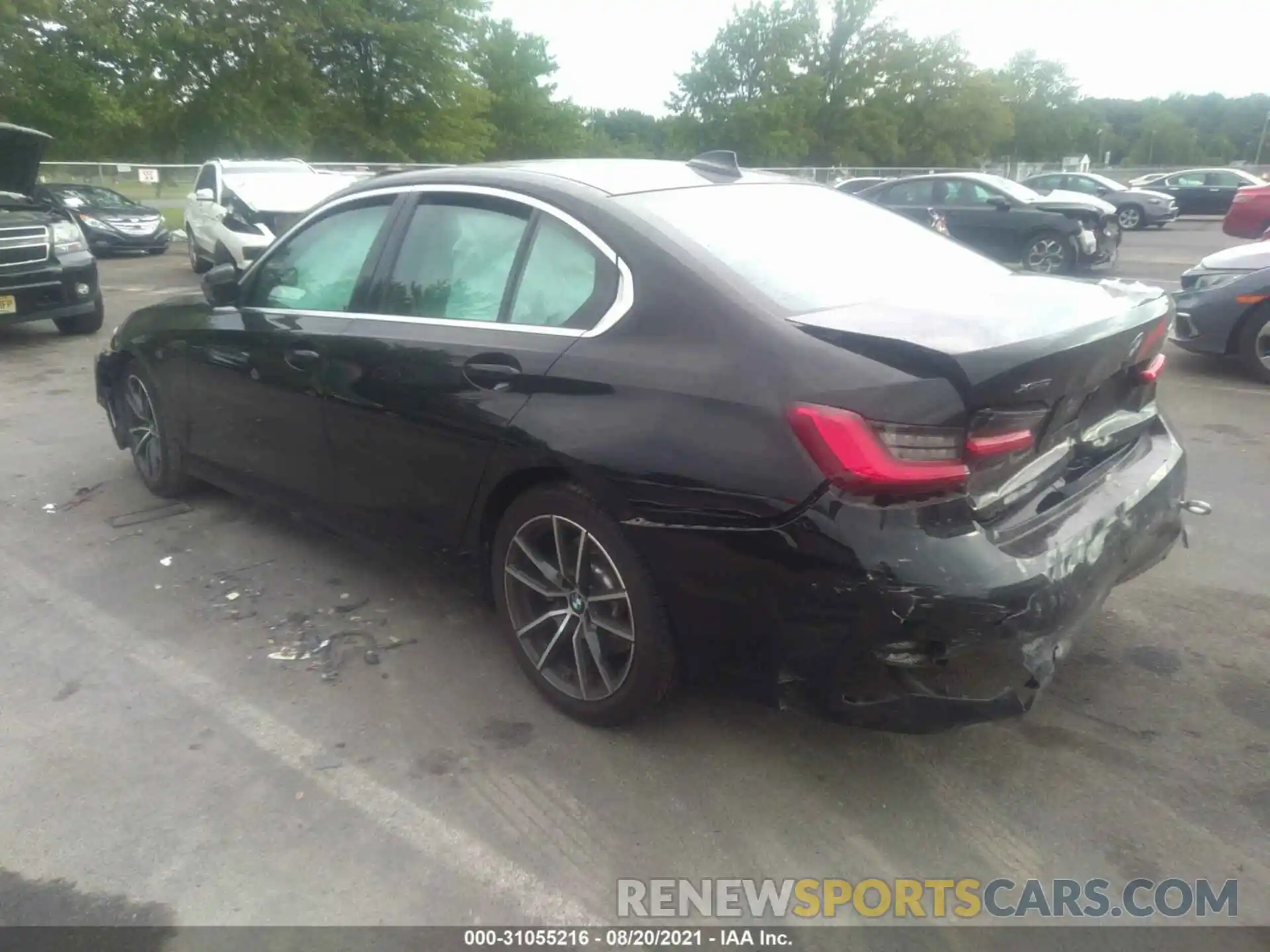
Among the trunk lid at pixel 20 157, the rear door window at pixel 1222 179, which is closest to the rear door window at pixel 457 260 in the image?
the trunk lid at pixel 20 157

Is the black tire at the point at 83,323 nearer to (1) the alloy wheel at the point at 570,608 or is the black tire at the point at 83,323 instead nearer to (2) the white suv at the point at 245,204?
(2) the white suv at the point at 245,204

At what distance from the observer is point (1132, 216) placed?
25.6 metres

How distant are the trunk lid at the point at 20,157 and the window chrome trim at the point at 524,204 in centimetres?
640

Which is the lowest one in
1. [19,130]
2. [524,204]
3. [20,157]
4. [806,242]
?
[806,242]

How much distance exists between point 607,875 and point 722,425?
119 centimetres

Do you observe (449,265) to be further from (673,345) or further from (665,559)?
(665,559)

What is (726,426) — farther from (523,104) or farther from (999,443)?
(523,104)

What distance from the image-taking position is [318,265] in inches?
158

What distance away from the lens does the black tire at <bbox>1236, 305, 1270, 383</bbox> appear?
7469mm

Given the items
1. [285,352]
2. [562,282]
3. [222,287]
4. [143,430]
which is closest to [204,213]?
[143,430]

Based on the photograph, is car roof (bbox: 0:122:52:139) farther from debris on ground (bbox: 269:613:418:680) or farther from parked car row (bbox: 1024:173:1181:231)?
parked car row (bbox: 1024:173:1181:231)

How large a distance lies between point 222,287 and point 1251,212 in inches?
573

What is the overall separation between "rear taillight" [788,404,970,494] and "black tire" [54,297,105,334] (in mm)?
9814

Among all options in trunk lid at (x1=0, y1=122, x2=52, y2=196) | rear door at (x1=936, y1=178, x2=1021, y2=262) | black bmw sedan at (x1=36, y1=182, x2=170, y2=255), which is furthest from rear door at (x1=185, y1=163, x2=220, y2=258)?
rear door at (x1=936, y1=178, x2=1021, y2=262)
